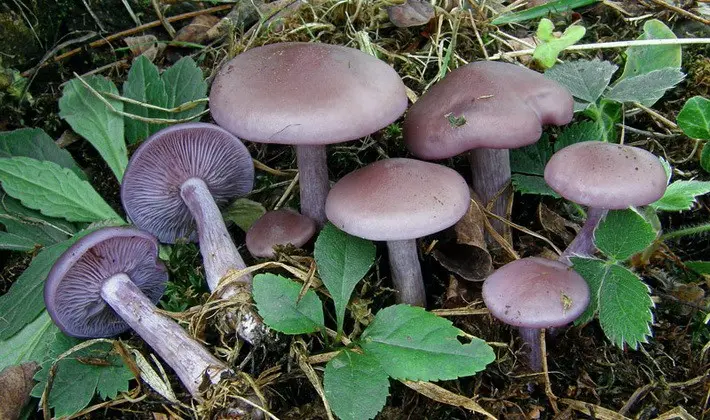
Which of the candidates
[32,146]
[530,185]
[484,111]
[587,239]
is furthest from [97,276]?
[587,239]

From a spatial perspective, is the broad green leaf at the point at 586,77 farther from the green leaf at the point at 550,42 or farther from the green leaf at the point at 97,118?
the green leaf at the point at 97,118

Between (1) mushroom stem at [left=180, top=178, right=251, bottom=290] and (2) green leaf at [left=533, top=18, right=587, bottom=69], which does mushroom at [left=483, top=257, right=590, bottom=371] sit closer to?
(1) mushroom stem at [left=180, top=178, right=251, bottom=290]

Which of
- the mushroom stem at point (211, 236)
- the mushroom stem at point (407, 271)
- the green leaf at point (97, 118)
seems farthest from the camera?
the green leaf at point (97, 118)

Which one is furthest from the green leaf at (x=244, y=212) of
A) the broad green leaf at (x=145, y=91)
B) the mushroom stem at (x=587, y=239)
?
the mushroom stem at (x=587, y=239)

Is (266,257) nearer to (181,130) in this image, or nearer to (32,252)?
(181,130)

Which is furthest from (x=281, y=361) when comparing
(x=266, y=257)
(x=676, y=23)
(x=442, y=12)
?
(x=676, y=23)

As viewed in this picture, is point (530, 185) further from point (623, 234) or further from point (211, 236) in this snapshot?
point (211, 236)
